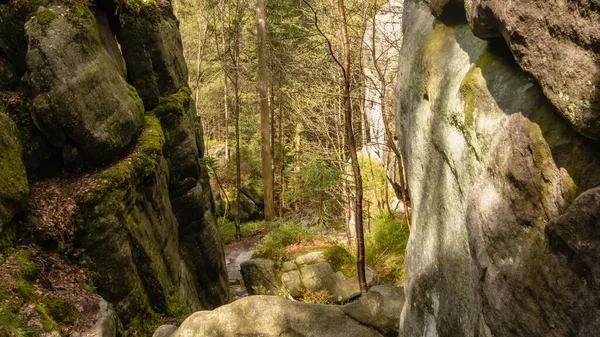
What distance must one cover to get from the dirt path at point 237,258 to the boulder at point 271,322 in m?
10.4

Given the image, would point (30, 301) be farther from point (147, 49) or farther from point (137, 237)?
point (147, 49)

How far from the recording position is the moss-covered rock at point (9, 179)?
7016 mm

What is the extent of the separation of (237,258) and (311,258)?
7.34 meters

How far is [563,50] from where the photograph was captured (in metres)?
2.66

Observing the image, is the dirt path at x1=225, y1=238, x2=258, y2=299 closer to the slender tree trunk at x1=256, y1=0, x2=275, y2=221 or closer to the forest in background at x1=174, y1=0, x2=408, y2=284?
the forest in background at x1=174, y1=0, x2=408, y2=284

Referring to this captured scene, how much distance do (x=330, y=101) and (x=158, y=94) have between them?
10.2 meters

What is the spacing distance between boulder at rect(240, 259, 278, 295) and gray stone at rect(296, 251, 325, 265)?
937mm

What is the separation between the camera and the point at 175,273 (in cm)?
1094

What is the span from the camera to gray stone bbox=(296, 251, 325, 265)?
44.2ft

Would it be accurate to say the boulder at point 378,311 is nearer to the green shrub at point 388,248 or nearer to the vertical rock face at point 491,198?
the vertical rock face at point 491,198

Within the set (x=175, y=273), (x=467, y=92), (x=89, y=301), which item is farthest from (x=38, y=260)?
(x=467, y=92)

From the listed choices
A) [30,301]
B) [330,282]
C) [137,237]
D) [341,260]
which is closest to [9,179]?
[30,301]

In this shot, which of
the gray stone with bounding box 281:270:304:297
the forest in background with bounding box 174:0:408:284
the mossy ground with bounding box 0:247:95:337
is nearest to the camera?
the mossy ground with bounding box 0:247:95:337

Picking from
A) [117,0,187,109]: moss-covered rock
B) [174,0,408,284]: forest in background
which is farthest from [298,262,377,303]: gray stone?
[117,0,187,109]: moss-covered rock
